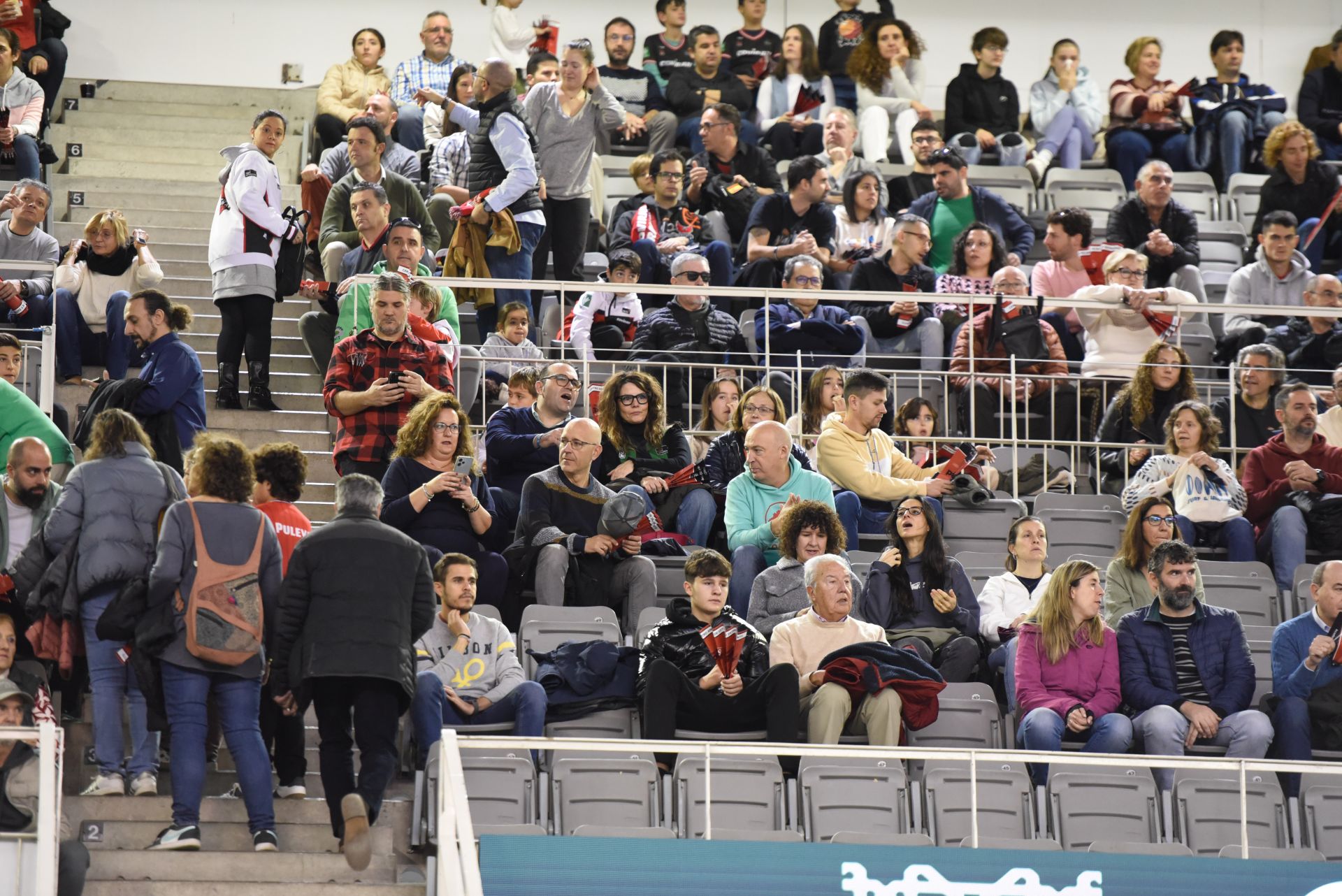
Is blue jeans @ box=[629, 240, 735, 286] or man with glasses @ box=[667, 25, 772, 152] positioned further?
man with glasses @ box=[667, 25, 772, 152]

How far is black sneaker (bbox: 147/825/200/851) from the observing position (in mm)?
7195

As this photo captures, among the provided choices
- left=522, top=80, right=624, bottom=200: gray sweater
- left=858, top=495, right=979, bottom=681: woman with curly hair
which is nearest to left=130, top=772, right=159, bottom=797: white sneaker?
left=858, top=495, right=979, bottom=681: woman with curly hair

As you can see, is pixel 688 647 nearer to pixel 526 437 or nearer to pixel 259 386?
pixel 526 437

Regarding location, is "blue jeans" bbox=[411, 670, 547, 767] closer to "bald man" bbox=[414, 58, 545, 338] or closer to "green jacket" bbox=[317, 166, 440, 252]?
"bald man" bbox=[414, 58, 545, 338]

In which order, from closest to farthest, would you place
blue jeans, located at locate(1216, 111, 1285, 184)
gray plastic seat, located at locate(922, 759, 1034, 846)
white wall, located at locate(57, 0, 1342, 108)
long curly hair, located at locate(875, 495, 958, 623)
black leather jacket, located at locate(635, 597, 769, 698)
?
1. gray plastic seat, located at locate(922, 759, 1034, 846)
2. black leather jacket, located at locate(635, 597, 769, 698)
3. long curly hair, located at locate(875, 495, 958, 623)
4. blue jeans, located at locate(1216, 111, 1285, 184)
5. white wall, located at locate(57, 0, 1342, 108)

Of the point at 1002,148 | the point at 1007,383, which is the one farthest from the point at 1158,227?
the point at 1007,383

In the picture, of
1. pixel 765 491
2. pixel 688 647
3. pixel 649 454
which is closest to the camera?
pixel 688 647

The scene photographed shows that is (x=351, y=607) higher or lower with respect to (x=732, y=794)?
higher

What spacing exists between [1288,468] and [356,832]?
493 cm

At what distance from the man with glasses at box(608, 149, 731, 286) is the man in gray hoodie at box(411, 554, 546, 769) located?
14.1 feet

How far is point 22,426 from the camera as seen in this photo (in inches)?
344

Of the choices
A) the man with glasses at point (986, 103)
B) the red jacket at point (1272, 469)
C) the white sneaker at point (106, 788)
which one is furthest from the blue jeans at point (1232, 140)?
the white sneaker at point (106, 788)

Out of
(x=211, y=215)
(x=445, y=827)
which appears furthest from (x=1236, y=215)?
(x=445, y=827)

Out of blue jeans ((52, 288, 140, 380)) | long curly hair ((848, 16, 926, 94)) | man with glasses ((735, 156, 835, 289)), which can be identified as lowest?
blue jeans ((52, 288, 140, 380))
